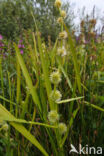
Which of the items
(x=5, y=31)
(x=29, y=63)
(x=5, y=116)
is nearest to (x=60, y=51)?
(x=5, y=116)

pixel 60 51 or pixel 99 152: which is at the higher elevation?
pixel 60 51

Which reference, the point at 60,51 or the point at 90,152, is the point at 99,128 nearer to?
the point at 90,152

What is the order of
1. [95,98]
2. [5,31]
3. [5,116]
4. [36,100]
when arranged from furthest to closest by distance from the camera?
[5,31] < [95,98] < [36,100] < [5,116]

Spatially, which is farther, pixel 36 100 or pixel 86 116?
pixel 86 116

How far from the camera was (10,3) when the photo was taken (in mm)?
12281

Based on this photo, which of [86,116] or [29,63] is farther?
[29,63]

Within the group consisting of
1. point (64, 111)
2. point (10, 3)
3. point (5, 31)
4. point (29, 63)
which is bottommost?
point (64, 111)

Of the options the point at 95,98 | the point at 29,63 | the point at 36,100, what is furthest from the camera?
the point at 29,63

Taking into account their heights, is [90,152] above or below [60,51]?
below

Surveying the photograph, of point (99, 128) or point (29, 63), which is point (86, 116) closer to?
point (99, 128)

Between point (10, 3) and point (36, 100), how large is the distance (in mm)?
13472

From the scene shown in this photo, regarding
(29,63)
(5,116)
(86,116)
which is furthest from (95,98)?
(29,63)

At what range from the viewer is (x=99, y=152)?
60 cm

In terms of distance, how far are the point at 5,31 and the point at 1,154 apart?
41.8 feet
